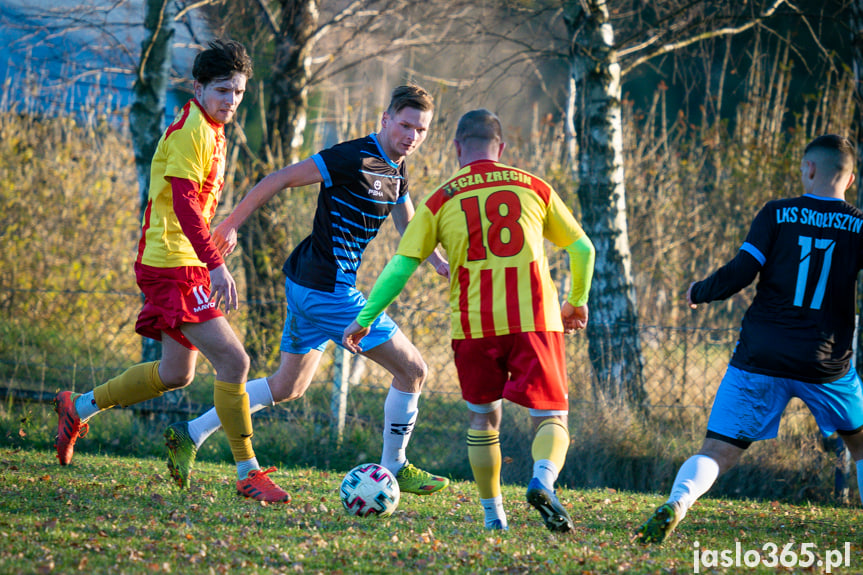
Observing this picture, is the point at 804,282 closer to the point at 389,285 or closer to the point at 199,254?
the point at 389,285

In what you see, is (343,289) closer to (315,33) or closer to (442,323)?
(442,323)

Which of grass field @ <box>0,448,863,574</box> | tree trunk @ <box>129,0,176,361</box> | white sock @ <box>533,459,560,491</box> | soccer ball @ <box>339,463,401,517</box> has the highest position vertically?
tree trunk @ <box>129,0,176,361</box>

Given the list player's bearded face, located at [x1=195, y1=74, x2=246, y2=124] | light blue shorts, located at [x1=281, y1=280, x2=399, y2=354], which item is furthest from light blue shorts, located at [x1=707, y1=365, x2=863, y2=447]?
player's bearded face, located at [x1=195, y1=74, x2=246, y2=124]

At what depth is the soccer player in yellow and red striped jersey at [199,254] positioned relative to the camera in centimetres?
393

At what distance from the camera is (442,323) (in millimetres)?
7836

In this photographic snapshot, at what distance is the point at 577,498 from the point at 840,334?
6.51 feet

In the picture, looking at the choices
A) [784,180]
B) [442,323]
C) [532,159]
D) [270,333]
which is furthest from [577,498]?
[532,159]

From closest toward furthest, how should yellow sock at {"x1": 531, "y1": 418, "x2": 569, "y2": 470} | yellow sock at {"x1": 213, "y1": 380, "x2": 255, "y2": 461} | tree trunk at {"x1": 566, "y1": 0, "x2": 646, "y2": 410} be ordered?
yellow sock at {"x1": 531, "y1": 418, "x2": 569, "y2": 470} → yellow sock at {"x1": 213, "y1": 380, "x2": 255, "y2": 461} → tree trunk at {"x1": 566, "y1": 0, "x2": 646, "y2": 410}

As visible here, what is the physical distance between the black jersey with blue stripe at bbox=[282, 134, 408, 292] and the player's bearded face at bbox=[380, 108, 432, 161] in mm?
98

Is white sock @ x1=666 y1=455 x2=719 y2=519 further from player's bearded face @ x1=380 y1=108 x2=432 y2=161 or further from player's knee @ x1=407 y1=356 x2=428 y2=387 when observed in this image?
player's bearded face @ x1=380 y1=108 x2=432 y2=161

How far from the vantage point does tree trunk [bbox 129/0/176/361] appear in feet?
23.2

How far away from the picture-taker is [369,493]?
397 cm

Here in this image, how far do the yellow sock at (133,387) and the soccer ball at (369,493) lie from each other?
4.29 ft

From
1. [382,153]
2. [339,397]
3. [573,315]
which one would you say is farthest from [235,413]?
[339,397]
